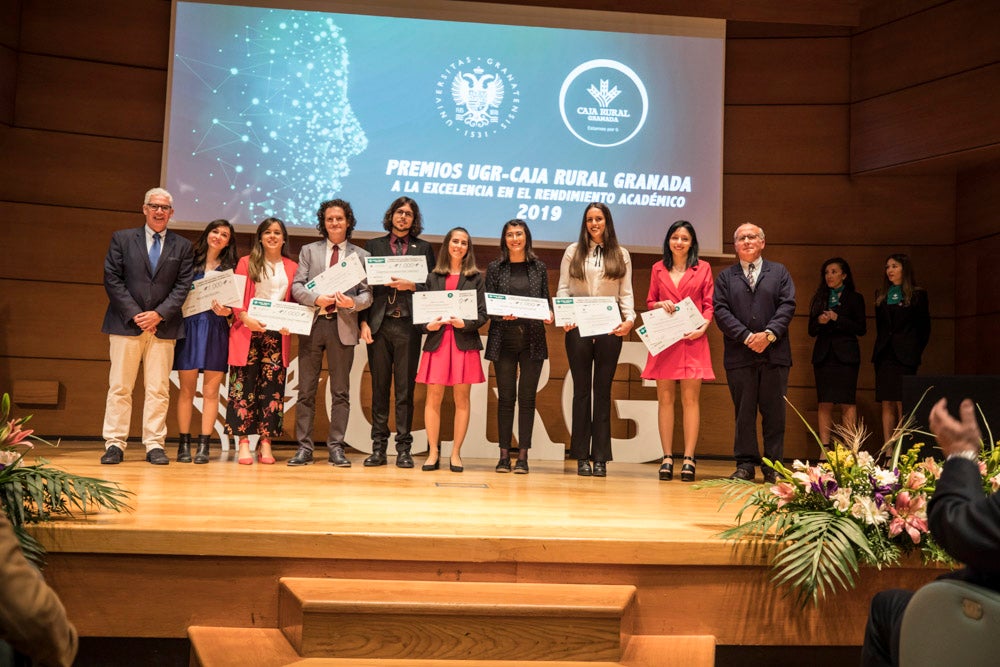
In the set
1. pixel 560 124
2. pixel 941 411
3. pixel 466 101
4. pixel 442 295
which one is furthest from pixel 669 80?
pixel 941 411

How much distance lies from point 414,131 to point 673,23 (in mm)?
1960

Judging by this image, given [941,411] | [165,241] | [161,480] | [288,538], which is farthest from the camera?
[165,241]

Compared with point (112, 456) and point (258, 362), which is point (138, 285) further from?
point (112, 456)

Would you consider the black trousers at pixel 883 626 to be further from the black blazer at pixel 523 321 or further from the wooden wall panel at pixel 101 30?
the wooden wall panel at pixel 101 30

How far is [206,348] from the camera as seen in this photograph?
14.8 ft

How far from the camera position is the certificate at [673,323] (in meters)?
4.54

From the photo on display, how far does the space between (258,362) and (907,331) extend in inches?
162

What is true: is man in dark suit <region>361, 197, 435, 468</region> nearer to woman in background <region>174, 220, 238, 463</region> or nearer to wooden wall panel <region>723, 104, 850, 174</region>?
woman in background <region>174, 220, 238, 463</region>

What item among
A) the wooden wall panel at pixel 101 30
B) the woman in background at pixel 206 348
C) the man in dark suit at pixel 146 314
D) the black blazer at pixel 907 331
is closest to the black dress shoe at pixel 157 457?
the man in dark suit at pixel 146 314

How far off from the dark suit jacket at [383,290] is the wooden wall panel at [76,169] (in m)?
2.05

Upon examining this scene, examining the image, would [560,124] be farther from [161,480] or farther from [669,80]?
[161,480]

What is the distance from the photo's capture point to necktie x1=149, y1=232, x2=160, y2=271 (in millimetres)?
4398

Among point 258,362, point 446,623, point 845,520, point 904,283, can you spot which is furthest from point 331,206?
point 904,283

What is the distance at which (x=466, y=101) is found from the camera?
571 cm
